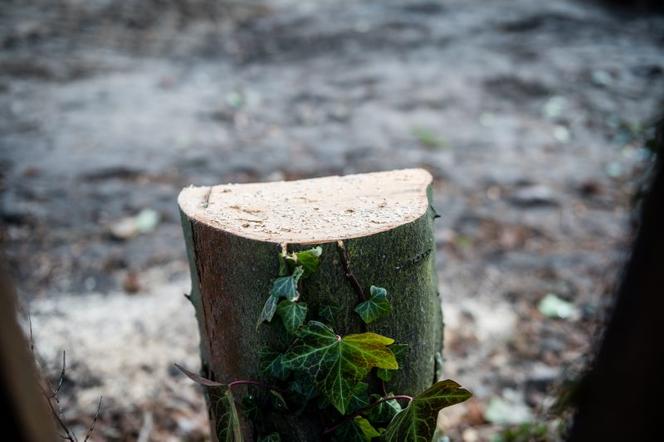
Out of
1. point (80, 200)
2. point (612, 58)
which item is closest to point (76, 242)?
point (80, 200)

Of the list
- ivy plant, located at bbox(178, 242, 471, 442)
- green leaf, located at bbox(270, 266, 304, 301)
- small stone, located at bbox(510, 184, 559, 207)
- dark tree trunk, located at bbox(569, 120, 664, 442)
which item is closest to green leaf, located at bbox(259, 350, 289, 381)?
ivy plant, located at bbox(178, 242, 471, 442)

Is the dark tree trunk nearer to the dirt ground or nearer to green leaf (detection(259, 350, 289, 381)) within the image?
green leaf (detection(259, 350, 289, 381))

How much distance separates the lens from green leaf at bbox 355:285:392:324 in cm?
99

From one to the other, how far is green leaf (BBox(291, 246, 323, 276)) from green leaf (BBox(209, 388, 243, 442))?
26 cm

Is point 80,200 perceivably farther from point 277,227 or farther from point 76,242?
point 277,227

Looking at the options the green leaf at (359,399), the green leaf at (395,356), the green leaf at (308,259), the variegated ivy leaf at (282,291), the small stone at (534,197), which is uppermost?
the green leaf at (308,259)

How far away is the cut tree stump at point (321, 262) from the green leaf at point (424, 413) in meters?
0.12

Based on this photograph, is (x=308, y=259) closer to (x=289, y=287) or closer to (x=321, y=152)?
(x=289, y=287)

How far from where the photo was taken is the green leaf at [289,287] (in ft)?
3.05

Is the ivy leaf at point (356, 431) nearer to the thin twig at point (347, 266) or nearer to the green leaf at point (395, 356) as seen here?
the green leaf at point (395, 356)

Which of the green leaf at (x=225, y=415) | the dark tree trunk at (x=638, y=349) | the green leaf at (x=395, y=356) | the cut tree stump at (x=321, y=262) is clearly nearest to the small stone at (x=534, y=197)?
the cut tree stump at (x=321, y=262)

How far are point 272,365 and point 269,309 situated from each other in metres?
0.12

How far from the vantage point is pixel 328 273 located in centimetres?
98

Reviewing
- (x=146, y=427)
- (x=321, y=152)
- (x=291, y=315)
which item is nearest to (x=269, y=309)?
(x=291, y=315)
